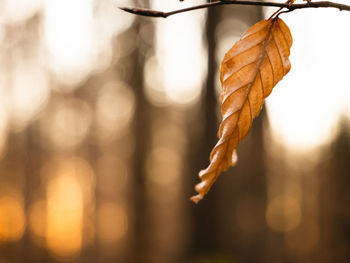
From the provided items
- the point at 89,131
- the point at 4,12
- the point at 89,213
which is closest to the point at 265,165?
the point at 89,131

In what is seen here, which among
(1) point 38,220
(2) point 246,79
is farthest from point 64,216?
(2) point 246,79

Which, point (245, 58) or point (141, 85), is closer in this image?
point (245, 58)

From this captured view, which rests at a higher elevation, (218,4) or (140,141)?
(218,4)

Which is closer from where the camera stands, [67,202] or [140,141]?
[140,141]

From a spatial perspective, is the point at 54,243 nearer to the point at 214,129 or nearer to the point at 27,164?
the point at 27,164

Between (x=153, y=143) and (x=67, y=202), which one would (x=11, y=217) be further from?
(x=153, y=143)

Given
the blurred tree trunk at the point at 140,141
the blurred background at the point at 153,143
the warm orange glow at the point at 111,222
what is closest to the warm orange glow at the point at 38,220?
the blurred background at the point at 153,143
